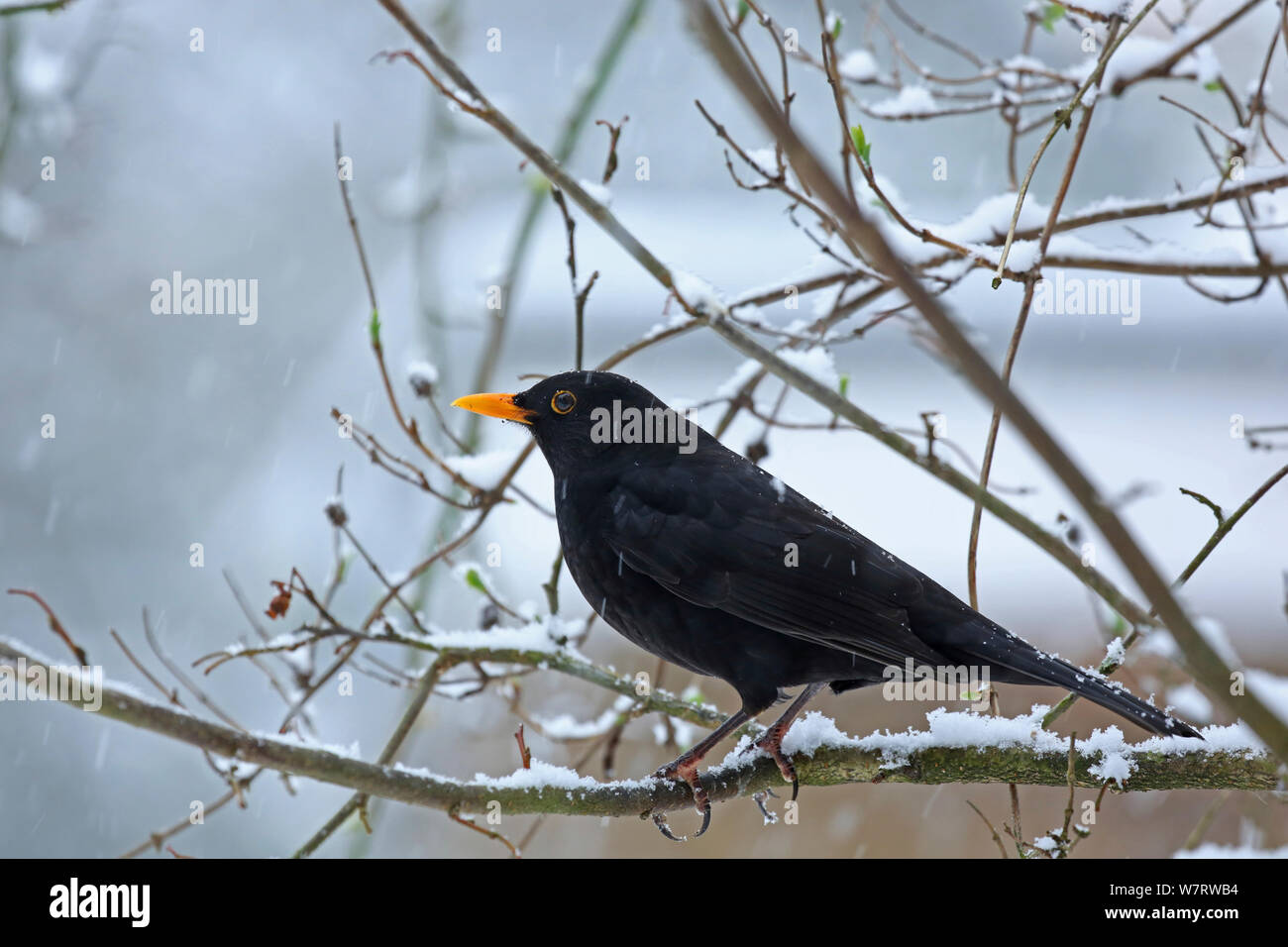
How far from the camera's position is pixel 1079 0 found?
2990 millimetres

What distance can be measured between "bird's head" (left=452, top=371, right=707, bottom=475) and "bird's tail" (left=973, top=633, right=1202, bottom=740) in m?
1.12

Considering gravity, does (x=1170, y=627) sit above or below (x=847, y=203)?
below

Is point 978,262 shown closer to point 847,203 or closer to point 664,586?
point 664,586

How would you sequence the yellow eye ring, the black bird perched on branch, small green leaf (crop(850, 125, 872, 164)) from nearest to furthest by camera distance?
small green leaf (crop(850, 125, 872, 164))
the black bird perched on branch
the yellow eye ring

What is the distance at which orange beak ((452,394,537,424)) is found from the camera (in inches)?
127

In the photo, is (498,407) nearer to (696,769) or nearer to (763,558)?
(763,558)

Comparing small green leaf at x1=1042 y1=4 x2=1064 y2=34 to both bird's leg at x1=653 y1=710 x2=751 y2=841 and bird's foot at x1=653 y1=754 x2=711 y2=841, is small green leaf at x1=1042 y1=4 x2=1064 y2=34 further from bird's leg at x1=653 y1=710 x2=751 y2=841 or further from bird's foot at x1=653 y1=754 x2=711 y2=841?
bird's foot at x1=653 y1=754 x2=711 y2=841

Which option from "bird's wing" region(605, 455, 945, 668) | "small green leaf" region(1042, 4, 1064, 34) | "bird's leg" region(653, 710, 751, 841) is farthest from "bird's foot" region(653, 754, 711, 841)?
"small green leaf" region(1042, 4, 1064, 34)

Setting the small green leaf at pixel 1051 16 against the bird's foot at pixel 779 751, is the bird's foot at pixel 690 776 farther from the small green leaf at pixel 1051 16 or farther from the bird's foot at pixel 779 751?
the small green leaf at pixel 1051 16

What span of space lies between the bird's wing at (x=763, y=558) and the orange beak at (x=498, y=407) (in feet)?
1.31

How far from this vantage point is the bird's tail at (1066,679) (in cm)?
235

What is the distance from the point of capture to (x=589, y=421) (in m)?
3.35
